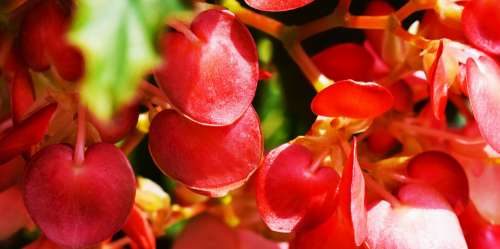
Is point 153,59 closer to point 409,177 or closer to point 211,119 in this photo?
point 211,119

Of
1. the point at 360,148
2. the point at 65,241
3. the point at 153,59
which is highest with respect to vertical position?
the point at 153,59

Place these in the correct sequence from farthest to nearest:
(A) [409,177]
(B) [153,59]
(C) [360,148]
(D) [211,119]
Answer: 1. (C) [360,148]
2. (A) [409,177]
3. (D) [211,119]
4. (B) [153,59]

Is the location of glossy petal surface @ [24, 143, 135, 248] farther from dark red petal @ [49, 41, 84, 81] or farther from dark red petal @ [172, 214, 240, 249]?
dark red petal @ [172, 214, 240, 249]

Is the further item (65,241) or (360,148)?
(360,148)

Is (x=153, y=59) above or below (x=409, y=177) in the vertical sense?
above

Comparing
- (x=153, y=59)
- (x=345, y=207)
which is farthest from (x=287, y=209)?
(x=153, y=59)

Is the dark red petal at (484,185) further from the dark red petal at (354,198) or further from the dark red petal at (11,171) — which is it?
the dark red petal at (11,171)

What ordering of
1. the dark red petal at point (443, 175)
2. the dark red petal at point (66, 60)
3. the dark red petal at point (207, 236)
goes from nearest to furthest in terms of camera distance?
the dark red petal at point (66, 60)
the dark red petal at point (443, 175)
the dark red petal at point (207, 236)

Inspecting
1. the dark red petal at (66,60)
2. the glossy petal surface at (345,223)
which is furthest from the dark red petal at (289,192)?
the dark red petal at (66,60)
